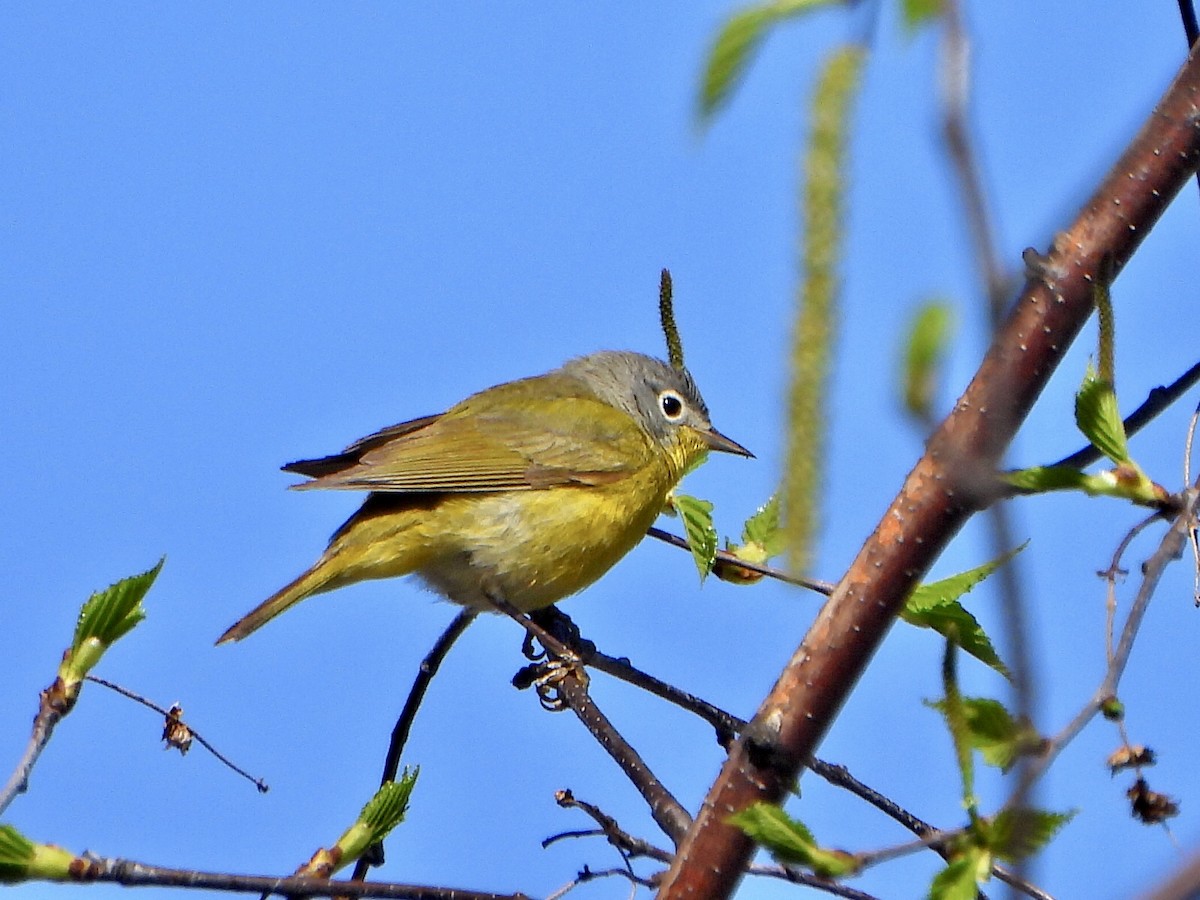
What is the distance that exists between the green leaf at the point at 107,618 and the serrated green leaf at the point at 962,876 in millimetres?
1377

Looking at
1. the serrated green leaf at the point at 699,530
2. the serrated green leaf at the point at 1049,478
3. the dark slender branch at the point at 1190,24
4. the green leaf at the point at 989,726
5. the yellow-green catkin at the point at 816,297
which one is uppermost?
the dark slender branch at the point at 1190,24

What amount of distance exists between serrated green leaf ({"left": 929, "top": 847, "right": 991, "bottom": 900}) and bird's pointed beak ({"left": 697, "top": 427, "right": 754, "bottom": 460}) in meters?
4.51

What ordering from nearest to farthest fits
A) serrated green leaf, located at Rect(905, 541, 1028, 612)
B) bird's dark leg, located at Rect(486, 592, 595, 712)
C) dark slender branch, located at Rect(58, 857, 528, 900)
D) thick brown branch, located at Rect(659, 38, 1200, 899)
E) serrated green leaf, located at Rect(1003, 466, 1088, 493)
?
thick brown branch, located at Rect(659, 38, 1200, 899) < serrated green leaf, located at Rect(1003, 466, 1088, 493) < dark slender branch, located at Rect(58, 857, 528, 900) < serrated green leaf, located at Rect(905, 541, 1028, 612) < bird's dark leg, located at Rect(486, 592, 595, 712)

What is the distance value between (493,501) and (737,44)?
4.25 meters

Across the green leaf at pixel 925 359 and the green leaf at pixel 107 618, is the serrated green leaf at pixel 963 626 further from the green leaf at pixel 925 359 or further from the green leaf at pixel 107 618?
Answer: the green leaf at pixel 925 359

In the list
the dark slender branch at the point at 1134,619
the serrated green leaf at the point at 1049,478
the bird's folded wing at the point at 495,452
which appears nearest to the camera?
the dark slender branch at the point at 1134,619

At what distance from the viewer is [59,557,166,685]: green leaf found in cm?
241

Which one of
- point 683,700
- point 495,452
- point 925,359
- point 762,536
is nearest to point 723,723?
point 683,700

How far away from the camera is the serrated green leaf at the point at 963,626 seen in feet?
8.99

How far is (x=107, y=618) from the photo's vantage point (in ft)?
8.00

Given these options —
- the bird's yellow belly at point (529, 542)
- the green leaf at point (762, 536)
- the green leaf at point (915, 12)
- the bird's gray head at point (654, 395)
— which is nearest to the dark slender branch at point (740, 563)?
the green leaf at point (762, 536)

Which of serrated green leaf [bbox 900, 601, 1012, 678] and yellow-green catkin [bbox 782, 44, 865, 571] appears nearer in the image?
yellow-green catkin [bbox 782, 44, 865, 571]

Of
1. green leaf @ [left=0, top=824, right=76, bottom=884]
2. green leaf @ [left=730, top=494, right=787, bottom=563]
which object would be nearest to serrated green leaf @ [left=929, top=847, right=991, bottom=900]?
green leaf @ [left=0, top=824, right=76, bottom=884]

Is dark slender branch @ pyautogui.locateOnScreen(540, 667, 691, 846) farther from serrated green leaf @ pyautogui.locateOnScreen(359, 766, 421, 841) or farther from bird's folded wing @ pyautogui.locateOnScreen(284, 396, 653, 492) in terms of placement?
bird's folded wing @ pyautogui.locateOnScreen(284, 396, 653, 492)
